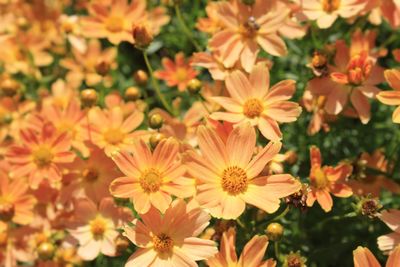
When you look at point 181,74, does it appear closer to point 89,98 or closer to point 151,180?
point 89,98

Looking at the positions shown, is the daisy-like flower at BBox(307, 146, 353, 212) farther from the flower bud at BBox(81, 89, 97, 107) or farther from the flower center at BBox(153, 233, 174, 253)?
the flower bud at BBox(81, 89, 97, 107)

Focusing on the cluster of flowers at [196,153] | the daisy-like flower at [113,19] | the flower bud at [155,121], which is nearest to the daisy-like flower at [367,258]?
the cluster of flowers at [196,153]

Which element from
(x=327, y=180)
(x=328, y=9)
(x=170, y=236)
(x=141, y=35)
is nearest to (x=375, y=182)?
(x=327, y=180)

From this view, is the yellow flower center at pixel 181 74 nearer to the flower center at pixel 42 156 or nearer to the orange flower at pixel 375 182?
the flower center at pixel 42 156

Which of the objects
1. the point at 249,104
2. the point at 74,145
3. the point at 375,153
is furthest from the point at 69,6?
the point at 375,153

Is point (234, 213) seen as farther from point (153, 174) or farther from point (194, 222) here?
point (153, 174)

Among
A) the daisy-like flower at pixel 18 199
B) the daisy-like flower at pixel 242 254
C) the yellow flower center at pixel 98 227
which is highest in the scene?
the daisy-like flower at pixel 18 199
